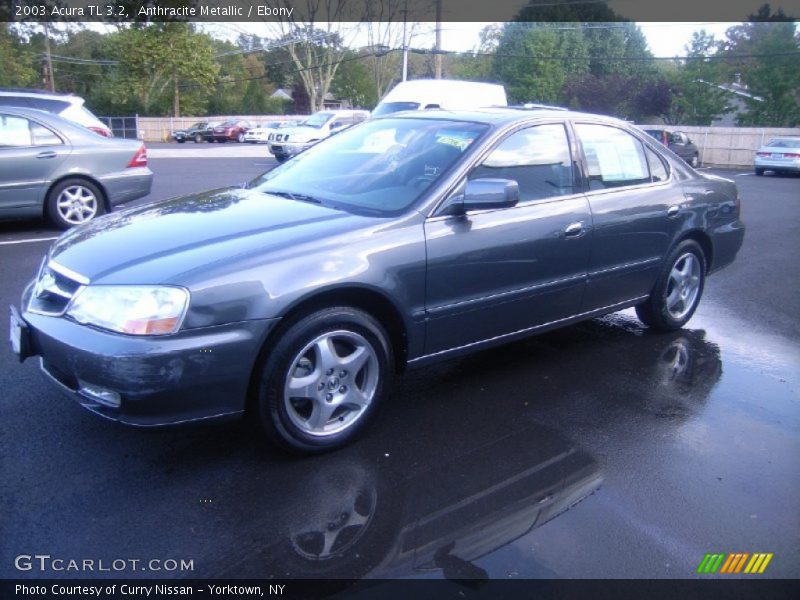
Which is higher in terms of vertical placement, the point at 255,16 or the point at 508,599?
the point at 255,16

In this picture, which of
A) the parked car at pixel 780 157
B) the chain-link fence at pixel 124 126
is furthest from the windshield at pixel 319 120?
the chain-link fence at pixel 124 126

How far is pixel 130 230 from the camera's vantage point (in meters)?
3.60

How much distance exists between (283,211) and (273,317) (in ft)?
2.81

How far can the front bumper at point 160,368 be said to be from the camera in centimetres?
287

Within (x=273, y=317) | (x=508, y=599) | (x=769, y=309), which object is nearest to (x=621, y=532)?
(x=508, y=599)

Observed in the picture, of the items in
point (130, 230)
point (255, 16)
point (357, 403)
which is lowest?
point (357, 403)

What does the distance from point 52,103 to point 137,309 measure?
7.69m

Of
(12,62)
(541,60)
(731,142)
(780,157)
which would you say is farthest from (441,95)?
(12,62)

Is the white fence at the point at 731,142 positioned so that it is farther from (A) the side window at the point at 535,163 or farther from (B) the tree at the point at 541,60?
(A) the side window at the point at 535,163

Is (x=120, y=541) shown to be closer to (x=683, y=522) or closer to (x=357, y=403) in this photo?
(x=357, y=403)

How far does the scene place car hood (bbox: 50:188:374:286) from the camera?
3084mm

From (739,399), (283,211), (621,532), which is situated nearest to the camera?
(621,532)

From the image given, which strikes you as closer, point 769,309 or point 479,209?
point 479,209

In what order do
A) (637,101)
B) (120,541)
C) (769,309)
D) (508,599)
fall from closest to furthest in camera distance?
(508,599)
(120,541)
(769,309)
(637,101)
